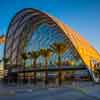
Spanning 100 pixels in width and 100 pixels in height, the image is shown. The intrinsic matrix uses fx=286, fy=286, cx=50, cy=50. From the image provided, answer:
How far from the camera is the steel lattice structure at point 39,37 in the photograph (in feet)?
244

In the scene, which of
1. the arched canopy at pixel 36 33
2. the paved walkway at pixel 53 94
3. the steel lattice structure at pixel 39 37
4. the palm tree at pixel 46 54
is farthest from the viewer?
the palm tree at pixel 46 54

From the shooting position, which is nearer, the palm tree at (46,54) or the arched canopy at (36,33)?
the arched canopy at (36,33)

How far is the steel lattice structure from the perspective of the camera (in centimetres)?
7438

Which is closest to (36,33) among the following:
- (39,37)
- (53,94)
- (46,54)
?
(39,37)

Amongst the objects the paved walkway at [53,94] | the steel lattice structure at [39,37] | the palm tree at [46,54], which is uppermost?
the steel lattice structure at [39,37]

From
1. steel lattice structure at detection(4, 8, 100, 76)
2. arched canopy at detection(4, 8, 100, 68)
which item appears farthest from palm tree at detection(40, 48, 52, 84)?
arched canopy at detection(4, 8, 100, 68)

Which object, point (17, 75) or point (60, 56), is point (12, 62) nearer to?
point (17, 75)

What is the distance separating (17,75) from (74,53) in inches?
1007

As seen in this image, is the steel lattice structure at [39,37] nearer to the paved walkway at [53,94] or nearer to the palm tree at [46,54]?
the palm tree at [46,54]

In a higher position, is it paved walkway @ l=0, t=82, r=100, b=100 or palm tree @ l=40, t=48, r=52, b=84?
palm tree @ l=40, t=48, r=52, b=84

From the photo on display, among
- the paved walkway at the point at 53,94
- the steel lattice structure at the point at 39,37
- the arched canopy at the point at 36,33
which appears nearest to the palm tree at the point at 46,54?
the steel lattice structure at the point at 39,37

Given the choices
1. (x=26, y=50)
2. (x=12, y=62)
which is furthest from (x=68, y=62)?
(x=12, y=62)

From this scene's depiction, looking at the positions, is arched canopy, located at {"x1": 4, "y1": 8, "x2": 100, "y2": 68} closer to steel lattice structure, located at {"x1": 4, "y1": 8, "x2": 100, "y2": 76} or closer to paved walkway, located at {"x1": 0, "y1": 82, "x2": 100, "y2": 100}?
steel lattice structure, located at {"x1": 4, "y1": 8, "x2": 100, "y2": 76}

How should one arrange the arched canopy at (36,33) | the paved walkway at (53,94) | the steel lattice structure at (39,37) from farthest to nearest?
the steel lattice structure at (39,37), the arched canopy at (36,33), the paved walkway at (53,94)
